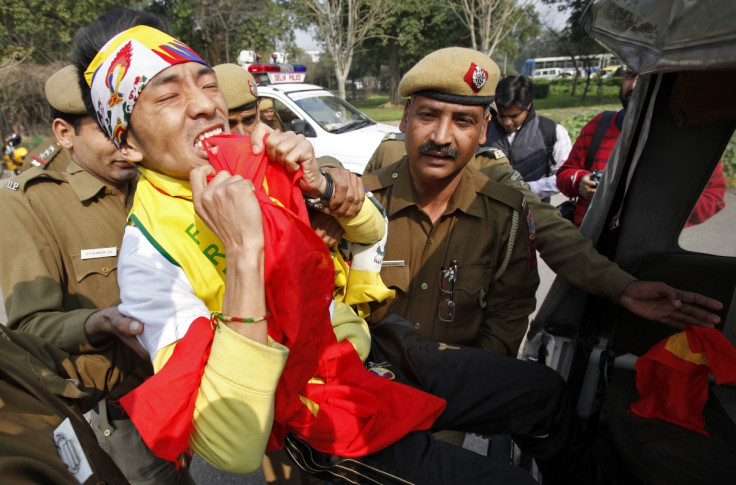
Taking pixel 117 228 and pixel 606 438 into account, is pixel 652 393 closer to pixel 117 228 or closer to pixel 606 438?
pixel 606 438

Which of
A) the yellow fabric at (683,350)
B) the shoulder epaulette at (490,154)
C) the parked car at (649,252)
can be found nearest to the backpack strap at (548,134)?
the shoulder epaulette at (490,154)

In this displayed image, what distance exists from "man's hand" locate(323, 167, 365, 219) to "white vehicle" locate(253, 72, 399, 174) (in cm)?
648

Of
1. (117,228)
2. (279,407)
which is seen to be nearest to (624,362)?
(279,407)

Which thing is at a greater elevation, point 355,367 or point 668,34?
point 668,34

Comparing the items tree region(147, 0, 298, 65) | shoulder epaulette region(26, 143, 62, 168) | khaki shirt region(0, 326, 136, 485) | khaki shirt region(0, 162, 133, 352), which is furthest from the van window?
tree region(147, 0, 298, 65)

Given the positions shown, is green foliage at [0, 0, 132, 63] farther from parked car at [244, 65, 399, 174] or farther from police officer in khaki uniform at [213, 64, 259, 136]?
police officer in khaki uniform at [213, 64, 259, 136]

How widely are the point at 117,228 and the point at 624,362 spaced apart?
233 centimetres

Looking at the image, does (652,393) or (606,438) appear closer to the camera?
(652,393)

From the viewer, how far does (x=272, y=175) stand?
146cm

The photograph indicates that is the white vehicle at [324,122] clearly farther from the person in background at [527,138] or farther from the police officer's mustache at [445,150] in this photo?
the police officer's mustache at [445,150]

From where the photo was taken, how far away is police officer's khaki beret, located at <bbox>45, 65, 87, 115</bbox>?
6.68 ft

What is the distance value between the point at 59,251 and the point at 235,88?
5.30 ft

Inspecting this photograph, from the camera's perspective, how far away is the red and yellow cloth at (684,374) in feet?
5.44

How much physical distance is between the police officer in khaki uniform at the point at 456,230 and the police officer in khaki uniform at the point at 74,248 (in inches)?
45.9
